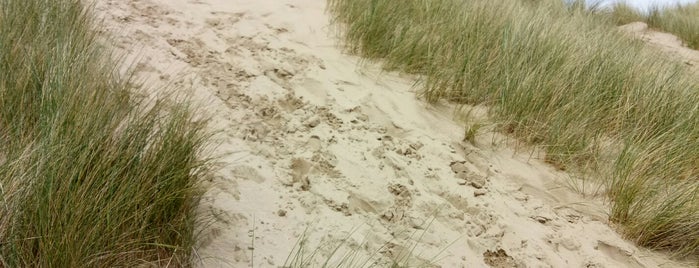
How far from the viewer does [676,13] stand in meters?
9.70

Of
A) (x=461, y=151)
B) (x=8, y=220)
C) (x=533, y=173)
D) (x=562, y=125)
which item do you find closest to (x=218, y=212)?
(x=8, y=220)

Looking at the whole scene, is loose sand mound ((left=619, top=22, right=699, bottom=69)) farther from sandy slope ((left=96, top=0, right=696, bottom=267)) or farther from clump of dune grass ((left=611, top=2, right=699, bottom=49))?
sandy slope ((left=96, top=0, right=696, bottom=267))

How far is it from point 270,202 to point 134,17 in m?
2.17

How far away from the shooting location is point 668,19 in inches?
366

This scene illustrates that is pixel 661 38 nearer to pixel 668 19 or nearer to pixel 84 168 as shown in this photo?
pixel 668 19

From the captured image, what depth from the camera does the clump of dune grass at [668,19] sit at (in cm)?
842

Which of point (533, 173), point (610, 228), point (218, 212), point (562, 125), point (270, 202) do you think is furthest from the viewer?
point (562, 125)

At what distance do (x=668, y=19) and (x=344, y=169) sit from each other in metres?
9.48

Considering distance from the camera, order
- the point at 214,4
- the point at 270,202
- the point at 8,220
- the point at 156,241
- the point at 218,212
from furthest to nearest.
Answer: the point at 214,4, the point at 270,202, the point at 218,212, the point at 156,241, the point at 8,220

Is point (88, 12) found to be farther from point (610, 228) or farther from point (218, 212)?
point (610, 228)

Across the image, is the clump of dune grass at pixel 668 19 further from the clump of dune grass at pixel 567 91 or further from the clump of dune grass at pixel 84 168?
the clump of dune grass at pixel 84 168

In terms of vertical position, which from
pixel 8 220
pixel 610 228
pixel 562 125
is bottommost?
pixel 610 228

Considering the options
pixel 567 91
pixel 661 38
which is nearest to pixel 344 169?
pixel 567 91

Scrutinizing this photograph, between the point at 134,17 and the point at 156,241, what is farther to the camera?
the point at 134,17
